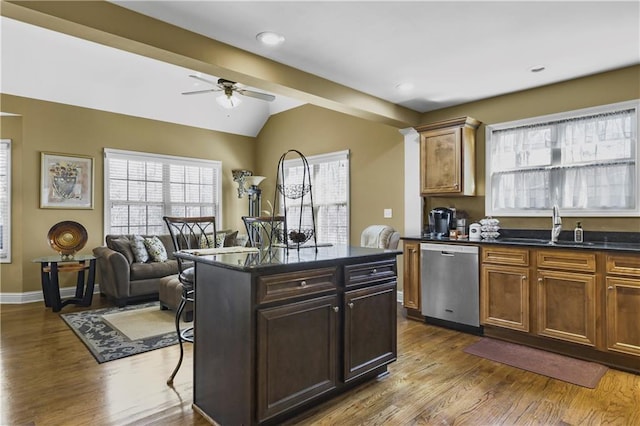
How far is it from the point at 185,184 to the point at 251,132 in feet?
5.55

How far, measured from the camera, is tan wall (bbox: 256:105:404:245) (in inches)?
204

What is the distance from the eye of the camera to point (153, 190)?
631 centimetres

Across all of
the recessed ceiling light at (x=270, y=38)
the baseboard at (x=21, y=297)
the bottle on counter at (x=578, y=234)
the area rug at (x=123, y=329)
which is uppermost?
the recessed ceiling light at (x=270, y=38)

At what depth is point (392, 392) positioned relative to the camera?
8.38 feet

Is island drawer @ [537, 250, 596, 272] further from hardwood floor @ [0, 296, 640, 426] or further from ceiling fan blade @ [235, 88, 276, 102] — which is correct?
ceiling fan blade @ [235, 88, 276, 102]

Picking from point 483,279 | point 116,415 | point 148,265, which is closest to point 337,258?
point 116,415

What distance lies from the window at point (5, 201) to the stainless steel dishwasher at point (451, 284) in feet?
18.0

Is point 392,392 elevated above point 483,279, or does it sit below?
below

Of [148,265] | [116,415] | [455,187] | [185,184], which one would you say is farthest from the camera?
[185,184]

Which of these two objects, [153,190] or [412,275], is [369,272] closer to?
[412,275]

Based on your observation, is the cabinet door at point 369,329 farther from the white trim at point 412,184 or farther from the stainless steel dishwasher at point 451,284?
the white trim at point 412,184

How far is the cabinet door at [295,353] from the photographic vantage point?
199 cm

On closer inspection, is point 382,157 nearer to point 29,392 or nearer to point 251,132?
point 251,132

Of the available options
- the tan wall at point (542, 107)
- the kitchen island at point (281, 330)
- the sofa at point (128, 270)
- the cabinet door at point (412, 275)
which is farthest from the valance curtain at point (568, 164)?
the sofa at point (128, 270)
